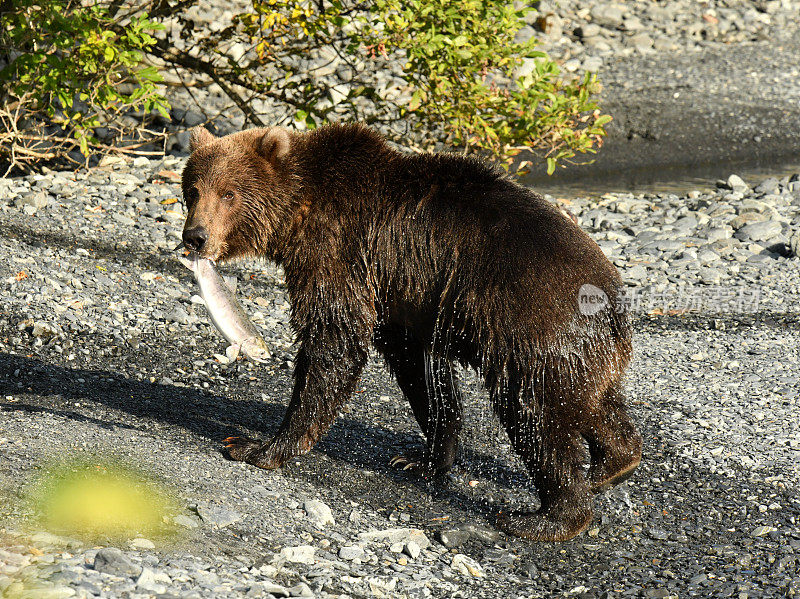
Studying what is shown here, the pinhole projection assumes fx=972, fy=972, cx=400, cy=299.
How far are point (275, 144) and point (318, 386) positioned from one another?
1.25 metres

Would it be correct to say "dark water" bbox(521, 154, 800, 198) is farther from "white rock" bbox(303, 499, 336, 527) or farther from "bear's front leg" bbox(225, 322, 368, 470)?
"white rock" bbox(303, 499, 336, 527)

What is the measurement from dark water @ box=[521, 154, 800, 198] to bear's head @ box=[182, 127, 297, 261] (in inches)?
302

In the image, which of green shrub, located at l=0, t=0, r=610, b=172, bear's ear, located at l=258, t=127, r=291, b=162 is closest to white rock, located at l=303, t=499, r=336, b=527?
bear's ear, located at l=258, t=127, r=291, b=162

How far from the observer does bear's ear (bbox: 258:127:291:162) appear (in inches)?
194

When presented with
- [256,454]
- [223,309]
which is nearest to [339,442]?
[256,454]

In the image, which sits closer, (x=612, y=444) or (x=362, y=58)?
(x=612, y=444)

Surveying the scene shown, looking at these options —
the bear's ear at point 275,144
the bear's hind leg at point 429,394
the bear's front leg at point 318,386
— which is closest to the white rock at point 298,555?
the bear's front leg at point 318,386

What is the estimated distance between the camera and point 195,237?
4.82 meters

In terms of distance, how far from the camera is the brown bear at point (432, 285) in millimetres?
4457

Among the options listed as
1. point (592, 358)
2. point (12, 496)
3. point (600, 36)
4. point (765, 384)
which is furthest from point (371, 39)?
point (600, 36)

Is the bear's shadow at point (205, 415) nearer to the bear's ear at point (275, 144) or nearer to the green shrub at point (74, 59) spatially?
the bear's ear at point (275, 144)

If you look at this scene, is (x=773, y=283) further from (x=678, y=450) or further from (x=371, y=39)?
(x=371, y=39)

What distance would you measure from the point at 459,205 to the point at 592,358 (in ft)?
3.16

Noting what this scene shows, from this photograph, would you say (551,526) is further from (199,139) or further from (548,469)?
(199,139)
